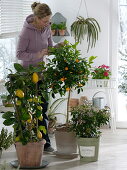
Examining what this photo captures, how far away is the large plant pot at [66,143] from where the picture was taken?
533 cm

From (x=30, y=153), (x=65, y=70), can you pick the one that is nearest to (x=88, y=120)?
(x=65, y=70)

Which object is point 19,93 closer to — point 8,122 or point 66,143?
point 8,122

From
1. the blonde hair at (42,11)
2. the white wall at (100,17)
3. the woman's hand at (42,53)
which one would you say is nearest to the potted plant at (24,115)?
the woman's hand at (42,53)

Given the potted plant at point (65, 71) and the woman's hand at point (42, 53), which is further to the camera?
the woman's hand at point (42, 53)

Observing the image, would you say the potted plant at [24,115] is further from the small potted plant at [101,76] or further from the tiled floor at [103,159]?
the small potted plant at [101,76]

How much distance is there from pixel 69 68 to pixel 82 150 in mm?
893

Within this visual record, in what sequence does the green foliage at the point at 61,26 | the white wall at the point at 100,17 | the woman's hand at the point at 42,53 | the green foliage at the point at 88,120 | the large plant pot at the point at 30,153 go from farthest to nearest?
the white wall at the point at 100,17, the green foliage at the point at 61,26, the woman's hand at the point at 42,53, the green foliage at the point at 88,120, the large plant pot at the point at 30,153

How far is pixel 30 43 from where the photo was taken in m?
5.36

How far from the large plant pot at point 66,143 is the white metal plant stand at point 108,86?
145cm

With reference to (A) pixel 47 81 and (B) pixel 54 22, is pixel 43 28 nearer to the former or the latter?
(A) pixel 47 81

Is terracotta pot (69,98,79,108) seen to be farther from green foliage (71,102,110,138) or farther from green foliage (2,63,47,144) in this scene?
green foliage (2,63,47,144)

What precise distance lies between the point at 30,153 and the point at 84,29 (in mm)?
2622

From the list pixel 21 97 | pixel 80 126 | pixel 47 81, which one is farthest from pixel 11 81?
pixel 80 126

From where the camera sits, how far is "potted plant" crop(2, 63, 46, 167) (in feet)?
15.5
